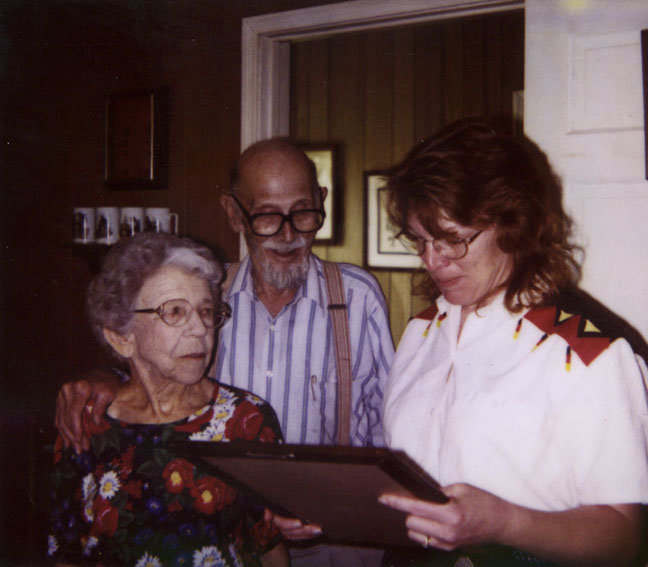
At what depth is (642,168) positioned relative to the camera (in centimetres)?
166

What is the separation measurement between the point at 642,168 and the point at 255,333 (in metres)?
1.24

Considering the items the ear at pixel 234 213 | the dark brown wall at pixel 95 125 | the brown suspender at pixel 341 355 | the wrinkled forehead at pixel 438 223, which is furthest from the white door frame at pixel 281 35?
the wrinkled forehead at pixel 438 223

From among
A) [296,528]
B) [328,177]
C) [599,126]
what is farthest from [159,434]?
[328,177]

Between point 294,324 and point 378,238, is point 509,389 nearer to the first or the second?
point 294,324

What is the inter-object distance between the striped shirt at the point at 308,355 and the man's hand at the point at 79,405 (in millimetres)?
379

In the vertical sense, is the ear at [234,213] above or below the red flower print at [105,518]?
above

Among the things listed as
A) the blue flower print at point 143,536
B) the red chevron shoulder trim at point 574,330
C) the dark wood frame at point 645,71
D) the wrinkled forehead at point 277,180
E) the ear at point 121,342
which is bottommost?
the blue flower print at point 143,536

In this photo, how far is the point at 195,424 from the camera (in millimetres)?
1479

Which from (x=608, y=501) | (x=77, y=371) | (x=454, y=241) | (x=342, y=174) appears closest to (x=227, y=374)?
(x=454, y=241)

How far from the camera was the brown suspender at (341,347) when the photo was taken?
1.80m

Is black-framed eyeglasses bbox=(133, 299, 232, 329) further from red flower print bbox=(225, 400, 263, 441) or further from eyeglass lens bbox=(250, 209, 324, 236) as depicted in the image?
eyeglass lens bbox=(250, 209, 324, 236)

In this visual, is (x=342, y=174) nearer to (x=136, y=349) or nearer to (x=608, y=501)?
(x=136, y=349)

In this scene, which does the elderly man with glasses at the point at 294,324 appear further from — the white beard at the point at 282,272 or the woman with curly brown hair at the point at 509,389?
the woman with curly brown hair at the point at 509,389

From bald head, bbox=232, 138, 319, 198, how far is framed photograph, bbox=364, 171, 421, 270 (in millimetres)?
1509
